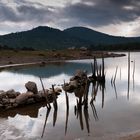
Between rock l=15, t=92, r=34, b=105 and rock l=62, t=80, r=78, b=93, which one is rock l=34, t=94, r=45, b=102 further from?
rock l=62, t=80, r=78, b=93

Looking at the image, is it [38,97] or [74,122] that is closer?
[74,122]

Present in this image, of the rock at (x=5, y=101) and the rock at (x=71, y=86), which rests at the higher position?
the rock at (x=5, y=101)

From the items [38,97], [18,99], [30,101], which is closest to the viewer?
[18,99]

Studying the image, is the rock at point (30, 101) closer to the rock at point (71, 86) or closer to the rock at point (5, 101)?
the rock at point (5, 101)

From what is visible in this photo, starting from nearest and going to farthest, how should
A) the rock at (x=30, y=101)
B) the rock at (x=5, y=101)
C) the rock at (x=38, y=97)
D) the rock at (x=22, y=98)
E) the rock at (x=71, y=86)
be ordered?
the rock at (x=5, y=101) → the rock at (x=22, y=98) → the rock at (x=30, y=101) → the rock at (x=38, y=97) → the rock at (x=71, y=86)

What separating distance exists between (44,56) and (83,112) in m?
104

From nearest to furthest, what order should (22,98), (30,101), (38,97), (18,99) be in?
(18,99)
(22,98)
(30,101)
(38,97)

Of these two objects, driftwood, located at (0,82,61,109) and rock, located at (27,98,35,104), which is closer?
driftwood, located at (0,82,61,109)

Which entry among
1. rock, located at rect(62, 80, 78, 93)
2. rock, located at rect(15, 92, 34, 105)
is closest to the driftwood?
rock, located at rect(15, 92, 34, 105)

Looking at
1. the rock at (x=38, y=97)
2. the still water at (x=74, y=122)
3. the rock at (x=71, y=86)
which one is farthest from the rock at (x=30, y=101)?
the rock at (x=71, y=86)

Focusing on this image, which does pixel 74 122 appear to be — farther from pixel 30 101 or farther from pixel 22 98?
pixel 30 101

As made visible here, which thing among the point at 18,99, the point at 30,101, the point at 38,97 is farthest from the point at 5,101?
the point at 38,97

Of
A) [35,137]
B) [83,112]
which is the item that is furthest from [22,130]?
[83,112]

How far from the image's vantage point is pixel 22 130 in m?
26.3
